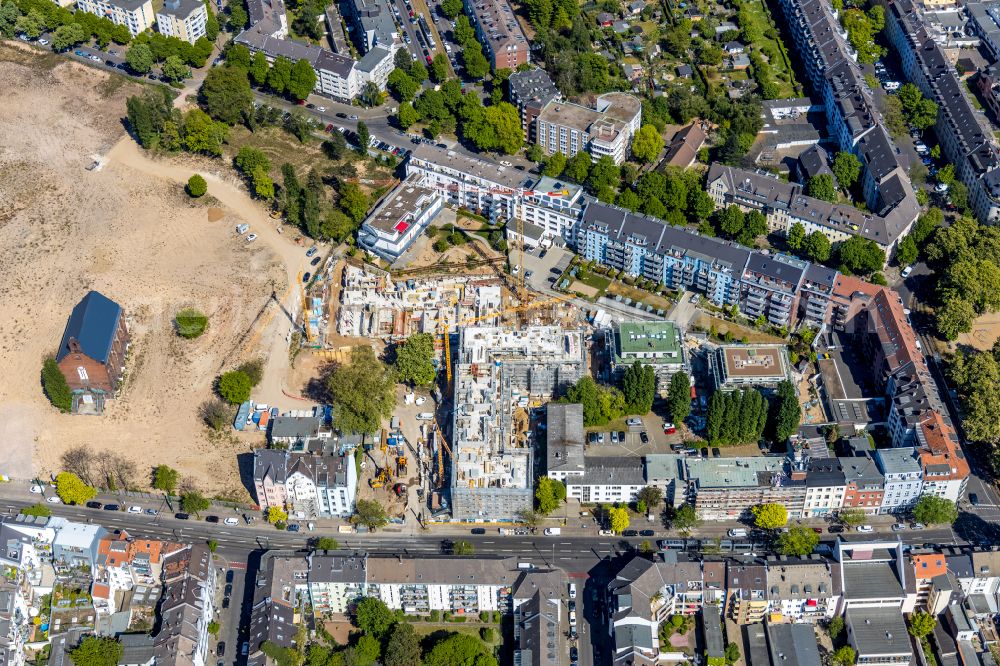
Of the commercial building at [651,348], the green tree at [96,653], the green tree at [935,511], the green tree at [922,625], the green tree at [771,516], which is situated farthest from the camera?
the commercial building at [651,348]

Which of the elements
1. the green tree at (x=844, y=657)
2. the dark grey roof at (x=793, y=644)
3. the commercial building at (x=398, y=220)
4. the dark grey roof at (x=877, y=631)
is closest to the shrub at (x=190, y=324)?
the commercial building at (x=398, y=220)

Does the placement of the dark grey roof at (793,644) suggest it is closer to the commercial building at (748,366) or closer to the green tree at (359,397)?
the commercial building at (748,366)

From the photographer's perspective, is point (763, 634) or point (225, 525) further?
point (225, 525)

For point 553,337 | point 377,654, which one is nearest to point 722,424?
point 553,337

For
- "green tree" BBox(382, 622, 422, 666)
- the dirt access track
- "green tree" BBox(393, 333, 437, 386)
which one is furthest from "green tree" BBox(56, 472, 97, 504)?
"green tree" BBox(382, 622, 422, 666)

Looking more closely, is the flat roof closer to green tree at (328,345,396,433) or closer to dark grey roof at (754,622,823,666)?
dark grey roof at (754,622,823,666)

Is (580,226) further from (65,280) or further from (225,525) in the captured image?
(65,280)
